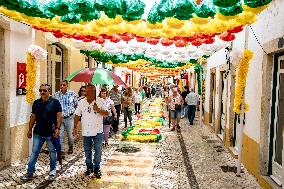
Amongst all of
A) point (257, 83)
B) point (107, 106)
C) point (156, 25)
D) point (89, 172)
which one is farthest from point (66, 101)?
point (257, 83)

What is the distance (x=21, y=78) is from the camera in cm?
900

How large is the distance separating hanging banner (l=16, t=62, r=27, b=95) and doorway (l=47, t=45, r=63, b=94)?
299cm

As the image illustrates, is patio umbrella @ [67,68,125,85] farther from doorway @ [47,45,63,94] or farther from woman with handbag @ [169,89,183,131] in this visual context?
woman with handbag @ [169,89,183,131]

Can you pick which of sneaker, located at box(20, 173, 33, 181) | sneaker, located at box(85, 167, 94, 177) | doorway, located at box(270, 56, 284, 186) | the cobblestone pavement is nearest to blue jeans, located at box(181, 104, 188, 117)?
the cobblestone pavement

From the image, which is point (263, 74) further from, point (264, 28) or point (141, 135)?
point (141, 135)

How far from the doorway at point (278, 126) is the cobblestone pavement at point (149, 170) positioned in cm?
59

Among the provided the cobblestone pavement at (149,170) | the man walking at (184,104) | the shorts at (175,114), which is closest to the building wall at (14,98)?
the cobblestone pavement at (149,170)

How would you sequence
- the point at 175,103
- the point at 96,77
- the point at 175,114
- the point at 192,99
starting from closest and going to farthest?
the point at 96,77 → the point at 175,103 → the point at 175,114 → the point at 192,99

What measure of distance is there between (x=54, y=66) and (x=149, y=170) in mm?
6102

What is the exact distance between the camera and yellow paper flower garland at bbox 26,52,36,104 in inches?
346

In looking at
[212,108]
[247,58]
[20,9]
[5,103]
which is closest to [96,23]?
[20,9]

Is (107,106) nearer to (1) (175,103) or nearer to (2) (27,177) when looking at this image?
(2) (27,177)

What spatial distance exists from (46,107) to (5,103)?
5.84 ft

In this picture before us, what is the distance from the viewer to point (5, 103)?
8352 millimetres
